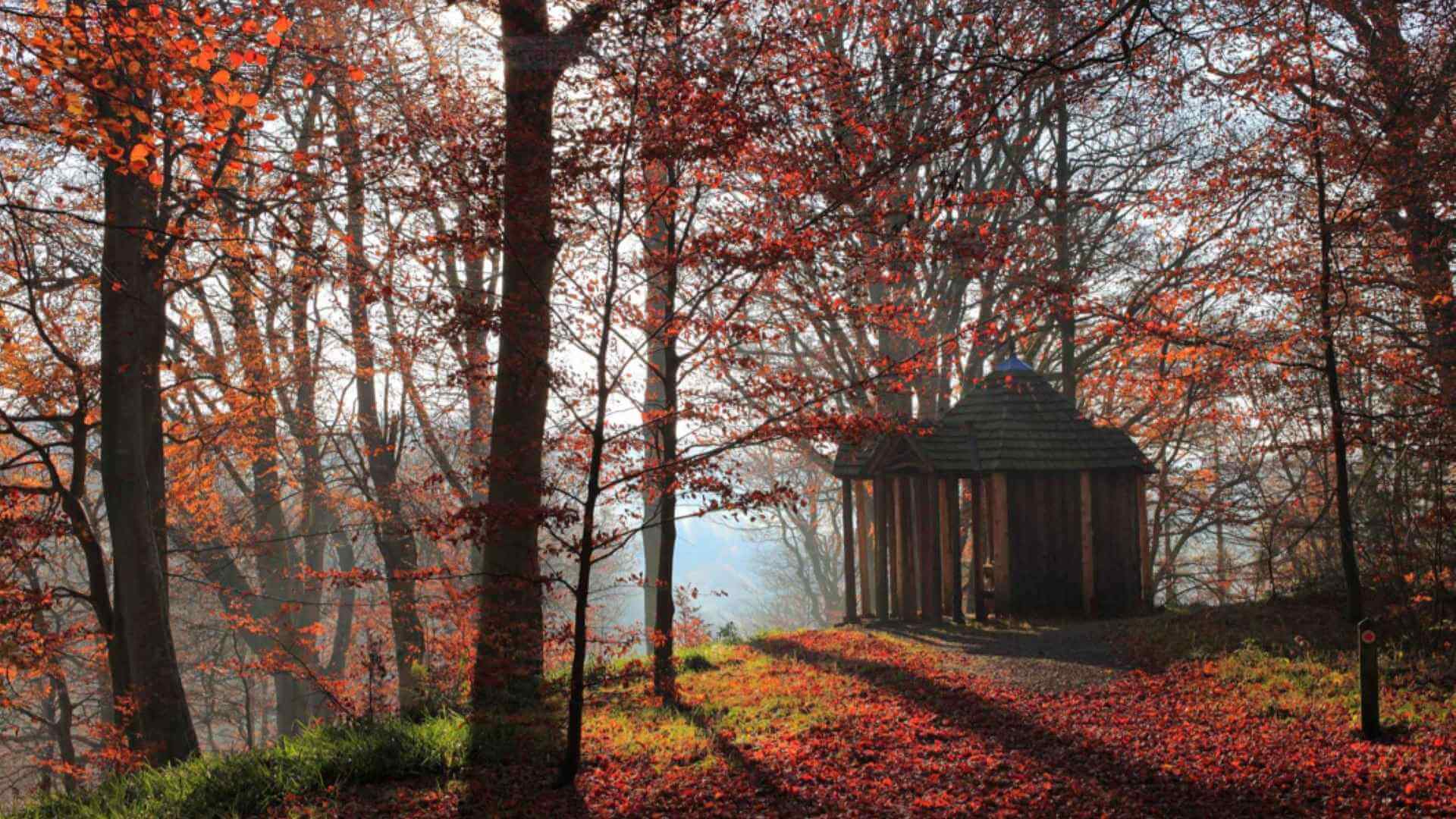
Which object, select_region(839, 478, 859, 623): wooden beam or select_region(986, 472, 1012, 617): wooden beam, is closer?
select_region(986, 472, 1012, 617): wooden beam

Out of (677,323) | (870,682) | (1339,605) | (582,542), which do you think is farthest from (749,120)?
(1339,605)

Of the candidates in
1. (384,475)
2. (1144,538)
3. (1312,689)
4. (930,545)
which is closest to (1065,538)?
(1144,538)

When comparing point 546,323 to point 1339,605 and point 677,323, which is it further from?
point 1339,605

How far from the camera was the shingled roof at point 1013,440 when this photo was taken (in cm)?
1279

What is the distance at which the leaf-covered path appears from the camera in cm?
549

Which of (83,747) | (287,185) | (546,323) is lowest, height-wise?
(83,747)

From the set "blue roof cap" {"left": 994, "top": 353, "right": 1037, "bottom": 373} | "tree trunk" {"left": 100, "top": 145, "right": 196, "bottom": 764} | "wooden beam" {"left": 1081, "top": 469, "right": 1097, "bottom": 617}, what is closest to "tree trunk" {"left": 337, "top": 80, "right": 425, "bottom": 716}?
"tree trunk" {"left": 100, "top": 145, "right": 196, "bottom": 764}

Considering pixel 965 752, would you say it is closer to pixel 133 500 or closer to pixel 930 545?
pixel 133 500

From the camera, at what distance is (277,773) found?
5945 millimetres

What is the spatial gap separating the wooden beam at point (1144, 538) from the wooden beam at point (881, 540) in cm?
325

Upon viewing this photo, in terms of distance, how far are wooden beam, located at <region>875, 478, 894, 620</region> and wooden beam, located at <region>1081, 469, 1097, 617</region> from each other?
8.56 feet

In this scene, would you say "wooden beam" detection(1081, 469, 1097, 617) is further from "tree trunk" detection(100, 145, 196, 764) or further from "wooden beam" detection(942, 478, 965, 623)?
"tree trunk" detection(100, 145, 196, 764)

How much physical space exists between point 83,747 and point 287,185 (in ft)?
81.4

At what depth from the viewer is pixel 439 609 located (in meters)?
9.40
